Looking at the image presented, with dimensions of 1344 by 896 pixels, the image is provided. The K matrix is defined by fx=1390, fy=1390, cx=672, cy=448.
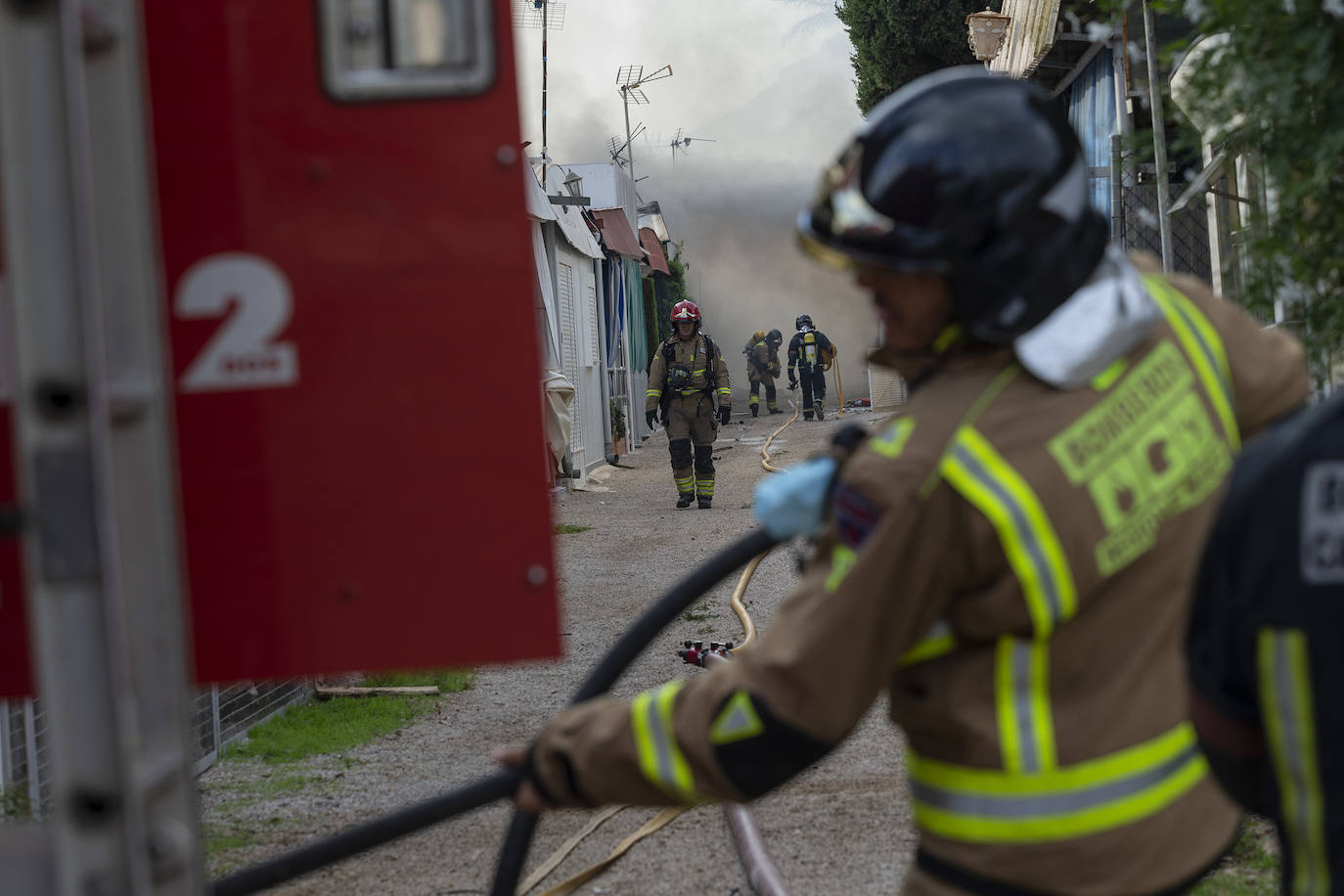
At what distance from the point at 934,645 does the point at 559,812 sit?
13.0 ft

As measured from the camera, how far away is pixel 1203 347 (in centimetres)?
198

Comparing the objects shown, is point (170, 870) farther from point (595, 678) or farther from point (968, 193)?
point (968, 193)

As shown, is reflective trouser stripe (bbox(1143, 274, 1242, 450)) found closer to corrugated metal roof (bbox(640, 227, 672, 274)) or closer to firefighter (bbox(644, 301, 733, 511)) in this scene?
firefighter (bbox(644, 301, 733, 511))

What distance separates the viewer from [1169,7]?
159 inches

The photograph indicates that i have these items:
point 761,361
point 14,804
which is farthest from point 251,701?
point 761,361

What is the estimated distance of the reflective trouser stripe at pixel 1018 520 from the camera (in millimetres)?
1659

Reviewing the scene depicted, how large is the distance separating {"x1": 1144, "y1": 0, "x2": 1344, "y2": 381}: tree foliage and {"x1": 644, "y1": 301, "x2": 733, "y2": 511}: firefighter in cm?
1062

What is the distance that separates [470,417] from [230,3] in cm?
61

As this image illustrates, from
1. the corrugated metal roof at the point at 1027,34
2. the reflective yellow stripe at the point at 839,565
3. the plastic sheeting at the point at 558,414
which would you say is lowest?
the plastic sheeting at the point at 558,414

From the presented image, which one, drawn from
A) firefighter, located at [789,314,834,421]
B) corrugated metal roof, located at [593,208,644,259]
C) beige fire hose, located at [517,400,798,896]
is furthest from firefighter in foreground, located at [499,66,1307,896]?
firefighter, located at [789,314,834,421]

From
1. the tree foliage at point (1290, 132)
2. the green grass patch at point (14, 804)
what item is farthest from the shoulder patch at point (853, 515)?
the green grass patch at point (14, 804)

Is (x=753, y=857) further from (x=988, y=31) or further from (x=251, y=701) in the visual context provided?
(x=988, y=31)

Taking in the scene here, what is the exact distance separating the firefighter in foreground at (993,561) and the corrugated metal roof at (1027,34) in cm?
1187

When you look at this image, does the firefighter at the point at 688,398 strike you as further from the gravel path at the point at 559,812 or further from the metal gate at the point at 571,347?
the gravel path at the point at 559,812
